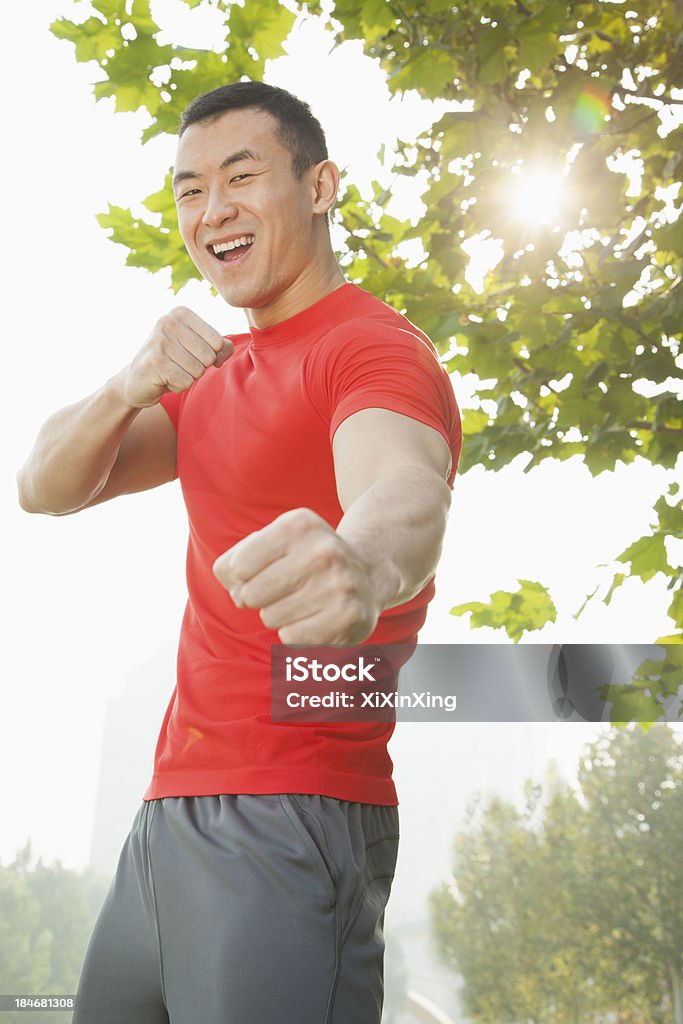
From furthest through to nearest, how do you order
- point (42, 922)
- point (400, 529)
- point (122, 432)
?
point (42, 922)
point (122, 432)
point (400, 529)

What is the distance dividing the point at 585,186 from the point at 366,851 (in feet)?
4.25

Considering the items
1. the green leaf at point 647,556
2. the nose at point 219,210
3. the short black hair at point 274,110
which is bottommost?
the green leaf at point 647,556

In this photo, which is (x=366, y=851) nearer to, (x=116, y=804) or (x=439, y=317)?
(x=439, y=317)

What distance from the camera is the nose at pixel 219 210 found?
3.68 ft

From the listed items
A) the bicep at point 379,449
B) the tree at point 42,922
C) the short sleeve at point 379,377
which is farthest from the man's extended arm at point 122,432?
the tree at point 42,922

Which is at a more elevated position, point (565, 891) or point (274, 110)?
point (274, 110)

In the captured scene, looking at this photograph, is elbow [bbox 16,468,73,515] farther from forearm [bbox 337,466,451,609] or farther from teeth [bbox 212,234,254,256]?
forearm [bbox 337,466,451,609]

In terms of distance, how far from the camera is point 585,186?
180cm

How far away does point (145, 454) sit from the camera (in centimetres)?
121

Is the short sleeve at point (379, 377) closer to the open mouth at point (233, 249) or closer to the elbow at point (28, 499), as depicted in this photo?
the open mouth at point (233, 249)

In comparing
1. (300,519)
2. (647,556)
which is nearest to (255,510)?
(300,519)

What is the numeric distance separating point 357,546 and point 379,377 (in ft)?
0.98

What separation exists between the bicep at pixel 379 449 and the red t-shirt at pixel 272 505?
0.09 feet

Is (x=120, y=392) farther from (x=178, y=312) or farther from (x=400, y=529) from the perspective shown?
(x=400, y=529)
